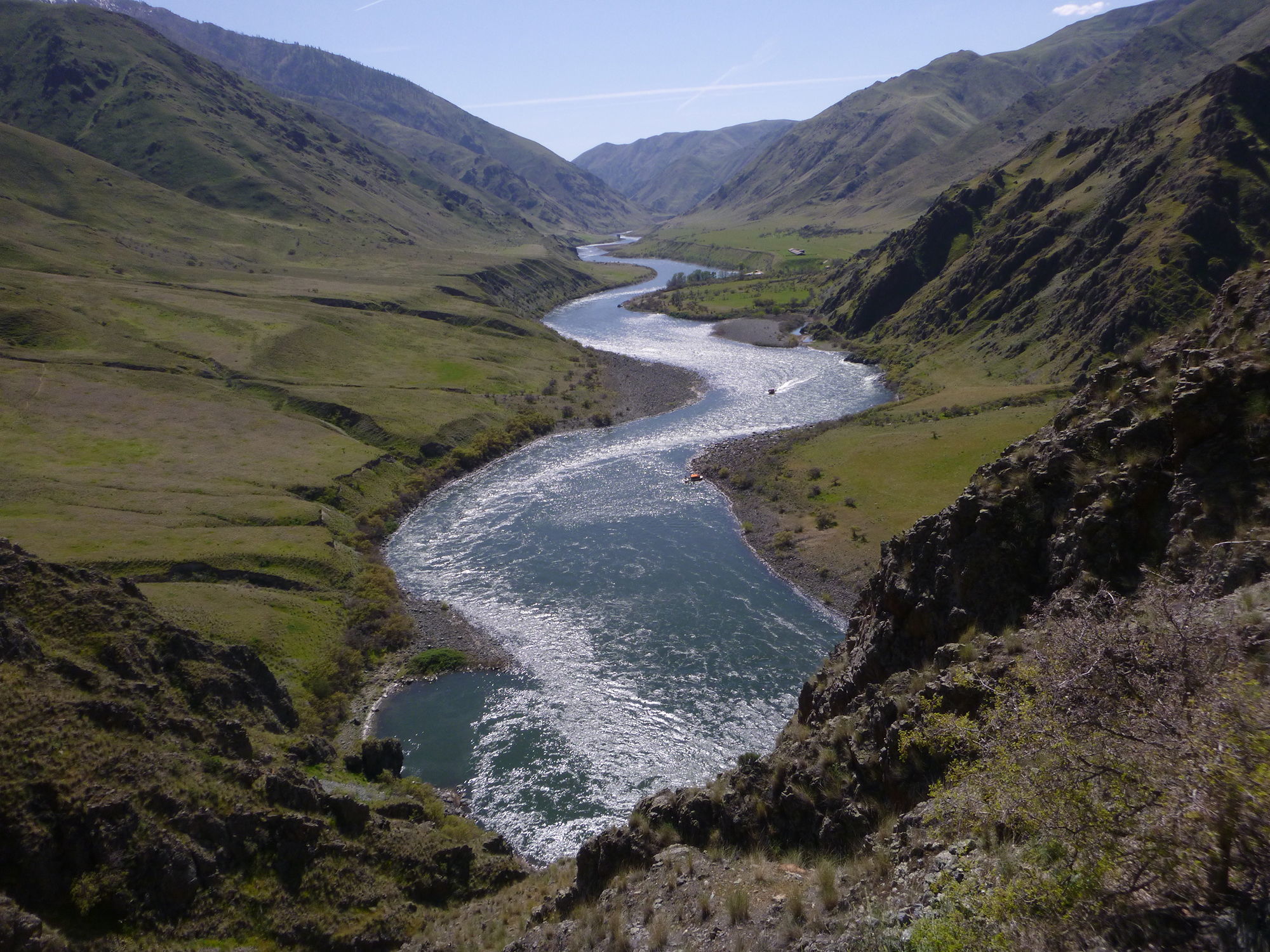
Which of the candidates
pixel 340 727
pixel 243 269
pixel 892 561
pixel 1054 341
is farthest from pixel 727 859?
pixel 243 269

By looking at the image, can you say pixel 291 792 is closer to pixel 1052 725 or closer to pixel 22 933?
pixel 22 933

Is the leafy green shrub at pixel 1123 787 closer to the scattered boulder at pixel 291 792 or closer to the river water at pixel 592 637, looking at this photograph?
the scattered boulder at pixel 291 792

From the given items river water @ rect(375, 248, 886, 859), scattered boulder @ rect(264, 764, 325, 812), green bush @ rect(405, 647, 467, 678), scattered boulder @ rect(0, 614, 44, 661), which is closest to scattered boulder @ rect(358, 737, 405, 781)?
river water @ rect(375, 248, 886, 859)

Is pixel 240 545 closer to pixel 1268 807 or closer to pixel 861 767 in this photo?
pixel 861 767

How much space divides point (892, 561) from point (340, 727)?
3647 centimetres

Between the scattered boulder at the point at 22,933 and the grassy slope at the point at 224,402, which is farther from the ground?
the grassy slope at the point at 224,402

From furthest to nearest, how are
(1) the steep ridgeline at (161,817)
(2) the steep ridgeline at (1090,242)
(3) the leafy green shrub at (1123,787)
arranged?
(2) the steep ridgeline at (1090,242)
(1) the steep ridgeline at (161,817)
(3) the leafy green shrub at (1123,787)

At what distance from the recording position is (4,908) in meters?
18.8

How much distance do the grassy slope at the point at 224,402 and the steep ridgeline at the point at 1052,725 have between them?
3848cm

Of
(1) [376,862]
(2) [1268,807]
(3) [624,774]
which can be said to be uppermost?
(2) [1268,807]

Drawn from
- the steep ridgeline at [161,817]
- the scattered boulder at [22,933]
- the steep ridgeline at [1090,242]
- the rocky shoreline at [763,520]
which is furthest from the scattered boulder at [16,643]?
the steep ridgeline at [1090,242]

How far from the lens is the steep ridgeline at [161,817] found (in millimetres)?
21750

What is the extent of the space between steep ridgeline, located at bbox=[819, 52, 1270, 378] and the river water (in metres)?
62.2

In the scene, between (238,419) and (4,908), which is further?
(238,419)
